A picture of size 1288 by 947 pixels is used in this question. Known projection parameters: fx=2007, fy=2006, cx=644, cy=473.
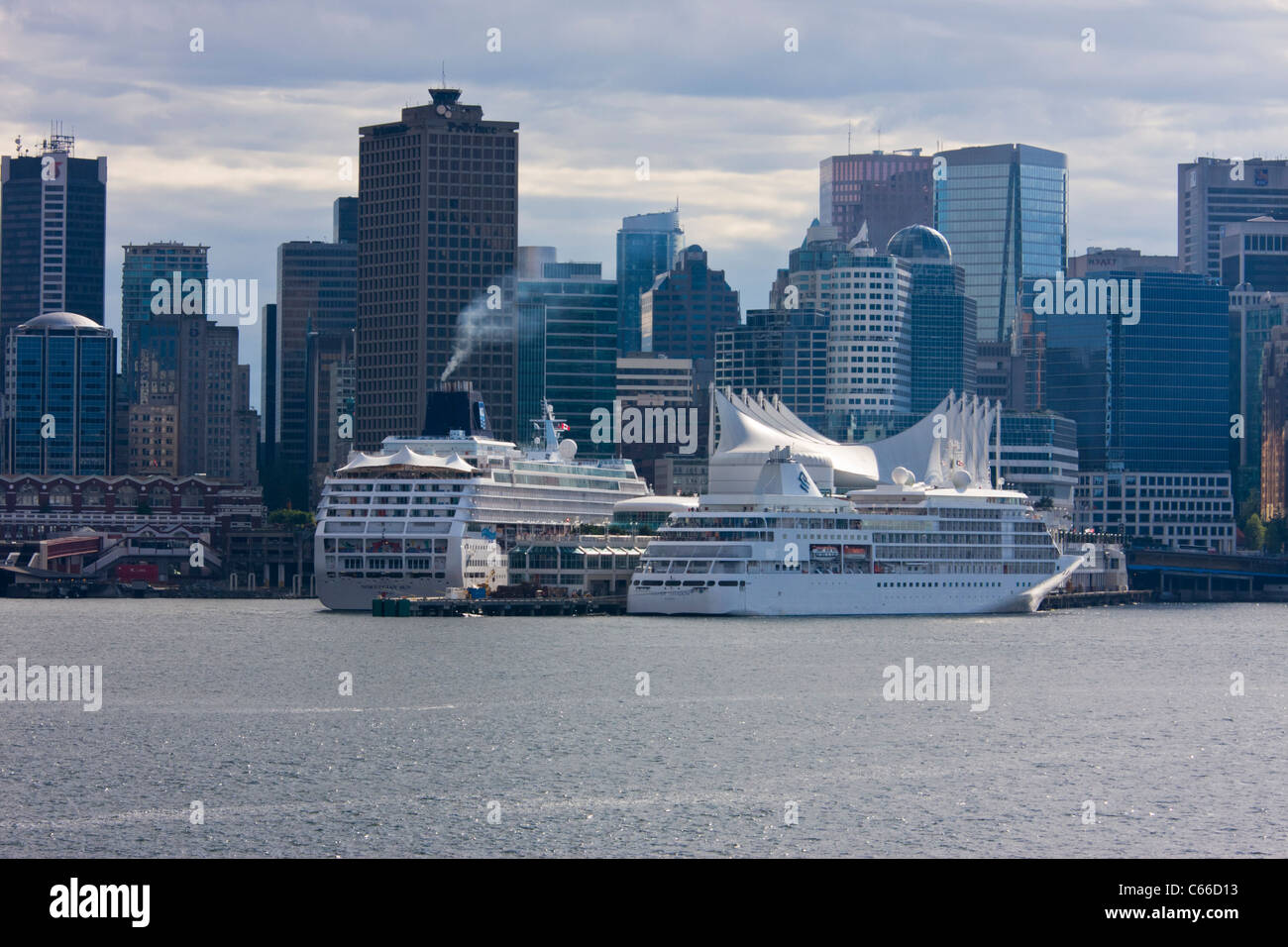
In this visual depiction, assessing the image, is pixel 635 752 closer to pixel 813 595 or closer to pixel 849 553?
pixel 813 595

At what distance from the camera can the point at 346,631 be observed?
3688 inches

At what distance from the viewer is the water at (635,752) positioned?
3709 centimetres

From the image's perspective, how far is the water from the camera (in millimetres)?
37094

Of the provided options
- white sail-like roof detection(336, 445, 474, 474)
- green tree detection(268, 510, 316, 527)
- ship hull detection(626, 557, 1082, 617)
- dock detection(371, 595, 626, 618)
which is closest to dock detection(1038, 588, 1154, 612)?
ship hull detection(626, 557, 1082, 617)

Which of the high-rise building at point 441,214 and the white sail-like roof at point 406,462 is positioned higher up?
the high-rise building at point 441,214

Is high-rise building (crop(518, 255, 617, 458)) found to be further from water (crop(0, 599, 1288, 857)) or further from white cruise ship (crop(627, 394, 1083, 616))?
water (crop(0, 599, 1288, 857))

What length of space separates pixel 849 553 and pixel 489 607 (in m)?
19.6

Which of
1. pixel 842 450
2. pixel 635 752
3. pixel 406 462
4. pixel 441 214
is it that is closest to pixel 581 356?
pixel 441 214

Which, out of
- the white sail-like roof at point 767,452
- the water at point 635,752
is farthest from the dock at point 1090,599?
the water at point 635,752

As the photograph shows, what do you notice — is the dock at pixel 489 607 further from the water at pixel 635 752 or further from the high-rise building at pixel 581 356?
the high-rise building at pixel 581 356

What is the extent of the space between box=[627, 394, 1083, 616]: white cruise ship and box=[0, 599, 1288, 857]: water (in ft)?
54.0

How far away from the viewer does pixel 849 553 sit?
107875 millimetres

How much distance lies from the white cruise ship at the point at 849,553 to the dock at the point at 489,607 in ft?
13.6
